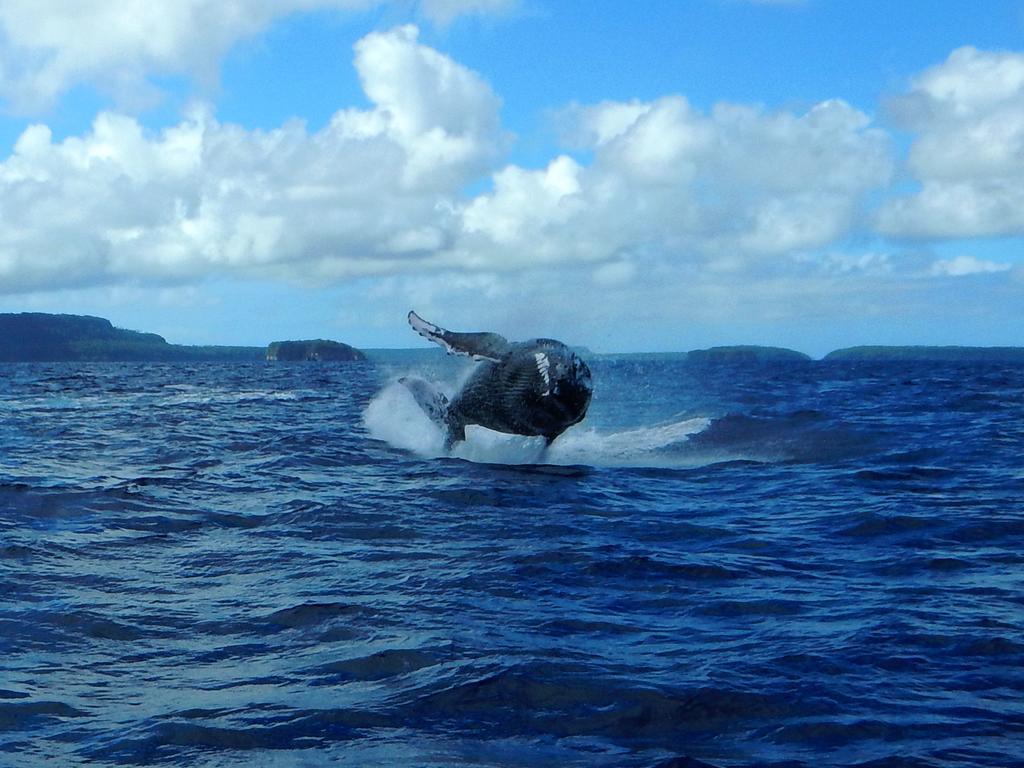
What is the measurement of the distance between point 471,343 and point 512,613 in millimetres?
8310

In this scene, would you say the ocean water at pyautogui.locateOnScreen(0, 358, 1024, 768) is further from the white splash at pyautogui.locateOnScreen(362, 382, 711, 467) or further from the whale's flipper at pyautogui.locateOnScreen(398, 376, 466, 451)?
the whale's flipper at pyautogui.locateOnScreen(398, 376, 466, 451)

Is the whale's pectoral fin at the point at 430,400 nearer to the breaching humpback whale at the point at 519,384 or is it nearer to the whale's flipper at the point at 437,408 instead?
the whale's flipper at the point at 437,408

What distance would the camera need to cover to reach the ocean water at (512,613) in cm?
495

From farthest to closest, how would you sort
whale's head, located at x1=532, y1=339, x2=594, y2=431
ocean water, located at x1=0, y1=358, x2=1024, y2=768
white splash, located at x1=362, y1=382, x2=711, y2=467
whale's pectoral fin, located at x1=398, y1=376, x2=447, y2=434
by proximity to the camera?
whale's pectoral fin, located at x1=398, y1=376, x2=447, y2=434 < white splash, located at x1=362, y1=382, x2=711, y2=467 < whale's head, located at x1=532, y1=339, x2=594, y2=431 < ocean water, located at x1=0, y1=358, x2=1024, y2=768

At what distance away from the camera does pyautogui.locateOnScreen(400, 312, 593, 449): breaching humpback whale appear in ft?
45.9

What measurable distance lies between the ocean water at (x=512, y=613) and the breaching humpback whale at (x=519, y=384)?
78 cm

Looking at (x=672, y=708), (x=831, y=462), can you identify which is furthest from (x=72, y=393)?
(x=672, y=708)

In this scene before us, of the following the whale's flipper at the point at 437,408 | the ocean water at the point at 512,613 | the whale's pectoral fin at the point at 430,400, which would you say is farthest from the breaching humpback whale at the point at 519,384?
the whale's pectoral fin at the point at 430,400

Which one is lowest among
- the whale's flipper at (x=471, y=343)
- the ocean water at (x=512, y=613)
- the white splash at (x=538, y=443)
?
the ocean water at (x=512, y=613)

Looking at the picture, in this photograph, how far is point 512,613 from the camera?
7.04 m

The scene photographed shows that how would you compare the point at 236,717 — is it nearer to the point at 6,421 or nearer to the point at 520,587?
the point at 520,587

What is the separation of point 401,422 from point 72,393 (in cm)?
2441

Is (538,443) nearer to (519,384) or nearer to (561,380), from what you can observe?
(519,384)

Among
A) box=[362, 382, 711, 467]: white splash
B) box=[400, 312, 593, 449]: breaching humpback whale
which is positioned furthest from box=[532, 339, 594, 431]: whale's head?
box=[362, 382, 711, 467]: white splash
